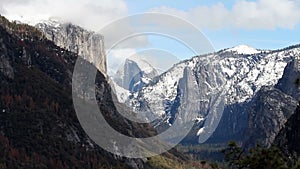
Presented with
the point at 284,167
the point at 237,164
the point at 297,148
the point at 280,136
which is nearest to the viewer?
the point at 284,167

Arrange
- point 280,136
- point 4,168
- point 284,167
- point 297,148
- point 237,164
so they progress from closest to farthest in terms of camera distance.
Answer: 1. point 284,167
2. point 237,164
3. point 297,148
4. point 280,136
5. point 4,168

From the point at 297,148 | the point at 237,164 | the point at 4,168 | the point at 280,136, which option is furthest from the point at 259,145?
the point at 4,168

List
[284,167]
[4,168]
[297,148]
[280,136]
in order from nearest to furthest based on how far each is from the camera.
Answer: [284,167] → [297,148] → [280,136] → [4,168]

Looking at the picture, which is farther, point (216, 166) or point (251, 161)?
point (216, 166)

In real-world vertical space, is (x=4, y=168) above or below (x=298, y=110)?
below

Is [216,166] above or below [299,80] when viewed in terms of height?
below

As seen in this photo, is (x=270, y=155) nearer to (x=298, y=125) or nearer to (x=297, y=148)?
(x=297, y=148)

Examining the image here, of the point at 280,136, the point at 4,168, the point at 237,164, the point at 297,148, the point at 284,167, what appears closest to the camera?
the point at 284,167

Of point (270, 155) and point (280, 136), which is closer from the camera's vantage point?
point (270, 155)

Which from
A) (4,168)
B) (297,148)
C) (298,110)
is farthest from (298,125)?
(4,168)

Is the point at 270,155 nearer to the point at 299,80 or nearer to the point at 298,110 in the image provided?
the point at 299,80
